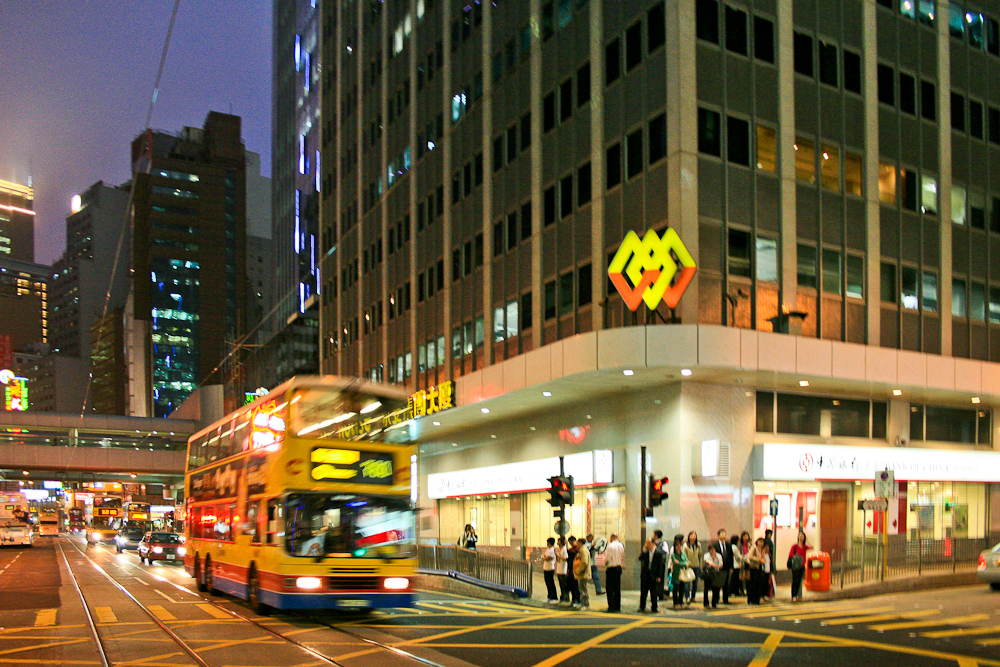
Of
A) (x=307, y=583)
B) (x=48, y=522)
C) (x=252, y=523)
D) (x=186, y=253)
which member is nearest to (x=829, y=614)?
(x=307, y=583)

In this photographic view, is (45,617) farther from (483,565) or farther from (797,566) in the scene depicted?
(797,566)

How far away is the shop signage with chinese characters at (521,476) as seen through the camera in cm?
2672

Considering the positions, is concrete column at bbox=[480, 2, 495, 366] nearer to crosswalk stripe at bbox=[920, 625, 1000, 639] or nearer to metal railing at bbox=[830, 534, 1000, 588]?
metal railing at bbox=[830, 534, 1000, 588]

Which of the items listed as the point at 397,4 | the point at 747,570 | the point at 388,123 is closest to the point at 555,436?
the point at 747,570

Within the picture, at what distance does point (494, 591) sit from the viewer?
22.8 m

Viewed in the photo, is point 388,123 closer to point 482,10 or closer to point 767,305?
point 482,10

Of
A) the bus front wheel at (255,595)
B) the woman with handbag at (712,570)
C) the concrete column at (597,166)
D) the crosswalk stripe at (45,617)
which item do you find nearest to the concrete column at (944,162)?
the concrete column at (597,166)

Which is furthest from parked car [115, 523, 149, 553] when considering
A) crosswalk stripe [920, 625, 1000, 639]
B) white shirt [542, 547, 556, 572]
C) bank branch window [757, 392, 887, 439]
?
crosswalk stripe [920, 625, 1000, 639]

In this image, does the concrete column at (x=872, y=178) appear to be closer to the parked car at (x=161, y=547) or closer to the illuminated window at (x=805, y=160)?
the illuminated window at (x=805, y=160)

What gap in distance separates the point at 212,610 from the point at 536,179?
55.6 ft

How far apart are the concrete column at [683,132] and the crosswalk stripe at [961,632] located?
990cm

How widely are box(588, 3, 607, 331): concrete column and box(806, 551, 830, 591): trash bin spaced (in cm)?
829

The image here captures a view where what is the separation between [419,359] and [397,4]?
17438 millimetres

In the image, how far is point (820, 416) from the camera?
88.1ft
